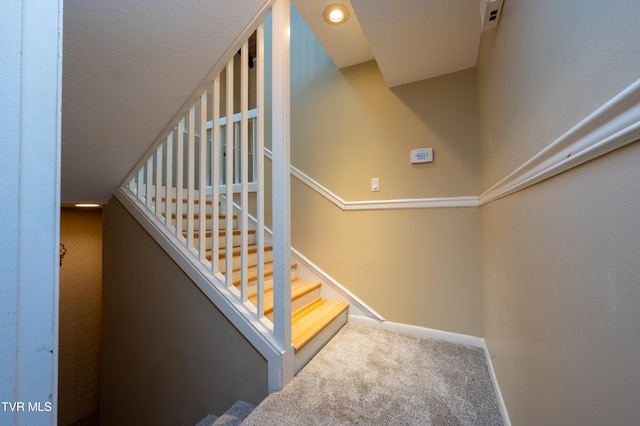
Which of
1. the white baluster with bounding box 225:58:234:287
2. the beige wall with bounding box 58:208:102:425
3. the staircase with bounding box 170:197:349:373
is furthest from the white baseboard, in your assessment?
the beige wall with bounding box 58:208:102:425

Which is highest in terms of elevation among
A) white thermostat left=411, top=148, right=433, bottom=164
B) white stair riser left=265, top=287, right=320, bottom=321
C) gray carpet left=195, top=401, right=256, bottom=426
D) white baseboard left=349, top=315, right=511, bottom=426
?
white thermostat left=411, top=148, right=433, bottom=164

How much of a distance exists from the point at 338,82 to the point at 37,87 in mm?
2181

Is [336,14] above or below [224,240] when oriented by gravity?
above

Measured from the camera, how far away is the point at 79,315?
2482mm

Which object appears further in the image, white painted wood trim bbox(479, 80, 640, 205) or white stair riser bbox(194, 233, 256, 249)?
white stair riser bbox(194, 233, 256, 249)

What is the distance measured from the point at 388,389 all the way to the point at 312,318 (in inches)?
26.6

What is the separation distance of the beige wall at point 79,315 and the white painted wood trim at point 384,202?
2210 mm

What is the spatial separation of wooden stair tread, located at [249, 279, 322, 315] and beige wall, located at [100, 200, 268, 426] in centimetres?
24

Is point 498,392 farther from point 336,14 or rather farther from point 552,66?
point 336,14

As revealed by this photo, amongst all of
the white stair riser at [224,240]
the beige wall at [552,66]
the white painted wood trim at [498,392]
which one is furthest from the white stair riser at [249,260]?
the beige wall at [552,66]

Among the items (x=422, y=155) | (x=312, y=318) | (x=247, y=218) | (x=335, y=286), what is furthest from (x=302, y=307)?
(x=422, y=155)

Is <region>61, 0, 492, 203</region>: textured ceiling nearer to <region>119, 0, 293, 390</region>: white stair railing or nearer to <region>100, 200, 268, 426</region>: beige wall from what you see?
<region>119, 0, 293, 390</region>: white stair railing

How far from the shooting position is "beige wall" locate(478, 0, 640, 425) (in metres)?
0.40

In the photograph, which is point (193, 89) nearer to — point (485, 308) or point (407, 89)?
point (407, 89)
